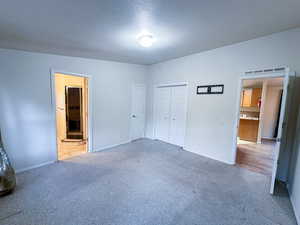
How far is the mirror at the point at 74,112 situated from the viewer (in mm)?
5207

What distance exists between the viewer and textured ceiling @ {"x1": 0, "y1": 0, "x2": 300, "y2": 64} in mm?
1697

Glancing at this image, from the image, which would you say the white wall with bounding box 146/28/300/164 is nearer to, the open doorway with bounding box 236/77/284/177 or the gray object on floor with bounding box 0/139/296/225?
the gray object on floor with bounding box 0/139/296/225

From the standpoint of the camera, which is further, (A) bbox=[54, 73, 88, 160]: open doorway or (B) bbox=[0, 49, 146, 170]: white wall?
(A) bbox=[54, 73, 88, 160]: open doorway

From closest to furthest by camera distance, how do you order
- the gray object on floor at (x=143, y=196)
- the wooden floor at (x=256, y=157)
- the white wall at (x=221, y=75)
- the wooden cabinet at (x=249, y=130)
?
the gray object on floor at (x=143, y=196), the white wall at (x=221, y=75), the wooden floor at (x=256, y=157), the wooden cabinet at (x=249, y=130)

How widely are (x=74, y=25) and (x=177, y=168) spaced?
3.22 meters

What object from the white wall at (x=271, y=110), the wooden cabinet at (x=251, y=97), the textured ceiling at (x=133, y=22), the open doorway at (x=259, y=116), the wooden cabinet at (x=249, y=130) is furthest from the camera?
the white wall at (x=271, y=110)

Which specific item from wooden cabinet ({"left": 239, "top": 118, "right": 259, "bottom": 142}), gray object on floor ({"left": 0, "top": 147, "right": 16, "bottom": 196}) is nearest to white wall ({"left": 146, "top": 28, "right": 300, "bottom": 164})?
wooden cabinet ({"left": 239, "top": 118, "right": 259, "bottom": 142})

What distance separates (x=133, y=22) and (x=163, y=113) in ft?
10.8

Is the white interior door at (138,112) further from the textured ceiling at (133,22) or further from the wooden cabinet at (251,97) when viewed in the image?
the wooden cabinet at (251,97)

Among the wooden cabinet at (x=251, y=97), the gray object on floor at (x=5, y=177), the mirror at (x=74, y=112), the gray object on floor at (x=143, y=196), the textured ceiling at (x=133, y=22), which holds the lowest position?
the gray object on floor at (x=143, y=196)

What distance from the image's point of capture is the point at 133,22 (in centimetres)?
210

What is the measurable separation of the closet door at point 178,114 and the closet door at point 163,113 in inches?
6.9

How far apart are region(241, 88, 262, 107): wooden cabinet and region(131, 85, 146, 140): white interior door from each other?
4008 mm

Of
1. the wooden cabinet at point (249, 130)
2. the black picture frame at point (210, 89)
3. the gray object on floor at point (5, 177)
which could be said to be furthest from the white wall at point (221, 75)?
the gray object on floor at point (5, 177)
